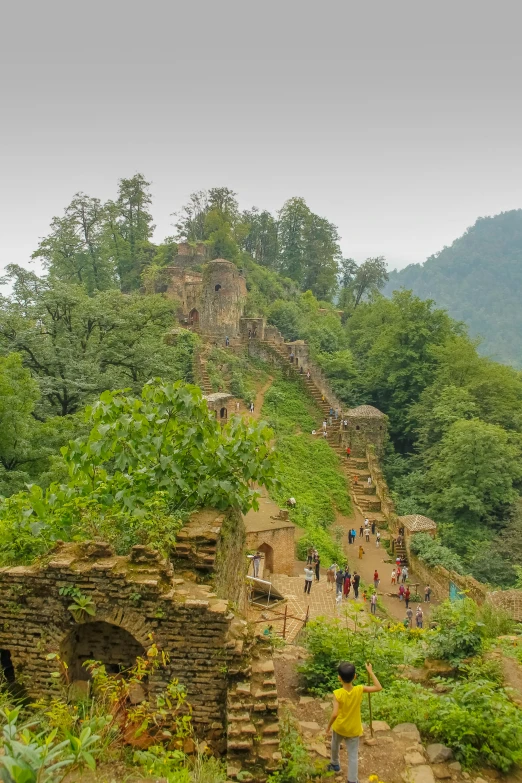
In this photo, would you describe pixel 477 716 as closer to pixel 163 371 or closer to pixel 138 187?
→ pixel 163 371

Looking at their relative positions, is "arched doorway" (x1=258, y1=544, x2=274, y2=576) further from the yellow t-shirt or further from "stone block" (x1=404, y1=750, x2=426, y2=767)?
the yellow t-shirt

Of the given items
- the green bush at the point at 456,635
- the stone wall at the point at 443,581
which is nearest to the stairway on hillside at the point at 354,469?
the stone wall at the point at 443,581

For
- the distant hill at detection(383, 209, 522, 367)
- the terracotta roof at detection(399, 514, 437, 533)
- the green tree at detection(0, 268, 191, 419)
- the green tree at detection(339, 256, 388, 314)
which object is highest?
the distant hill at detection(383, 209, 522, 367)

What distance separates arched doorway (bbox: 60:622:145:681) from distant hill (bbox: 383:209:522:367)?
4592 inches

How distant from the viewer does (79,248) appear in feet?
138

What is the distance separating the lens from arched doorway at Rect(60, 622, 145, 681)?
5.56 m

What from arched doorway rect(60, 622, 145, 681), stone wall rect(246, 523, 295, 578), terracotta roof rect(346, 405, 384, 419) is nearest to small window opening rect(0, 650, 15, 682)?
arched doorway rect(60, 622, 145, 681)

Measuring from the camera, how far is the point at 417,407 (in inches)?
1182

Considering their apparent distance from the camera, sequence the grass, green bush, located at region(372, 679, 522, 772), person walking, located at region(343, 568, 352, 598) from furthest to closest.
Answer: the grass
person walking, located at region(343, 568, 352, 598)
green bush, located at region(372, 679, 522, 772)

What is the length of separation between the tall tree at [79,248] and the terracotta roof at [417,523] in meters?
30.5

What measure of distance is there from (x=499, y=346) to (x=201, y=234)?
91.1 metres

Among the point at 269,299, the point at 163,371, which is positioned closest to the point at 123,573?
the point at 163,371

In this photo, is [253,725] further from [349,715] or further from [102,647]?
[102,647]

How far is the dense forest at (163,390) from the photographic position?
278 inches
